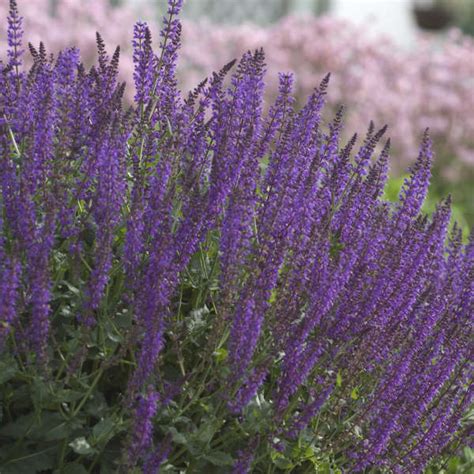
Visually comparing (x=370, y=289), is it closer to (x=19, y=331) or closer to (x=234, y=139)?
(x=234, y=139)

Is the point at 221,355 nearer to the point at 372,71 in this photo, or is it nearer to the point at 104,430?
the point at 104,430

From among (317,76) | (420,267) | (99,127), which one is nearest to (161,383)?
(99,127)

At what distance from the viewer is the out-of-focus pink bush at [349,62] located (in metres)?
13.4

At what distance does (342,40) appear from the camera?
14.2 meters

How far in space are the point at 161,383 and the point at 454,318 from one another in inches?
57.3

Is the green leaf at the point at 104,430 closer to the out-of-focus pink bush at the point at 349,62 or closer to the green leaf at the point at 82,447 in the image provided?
the green leaf at the point at 82,447

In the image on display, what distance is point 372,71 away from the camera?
14102 millimetres

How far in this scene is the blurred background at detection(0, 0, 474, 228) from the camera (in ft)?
44.0

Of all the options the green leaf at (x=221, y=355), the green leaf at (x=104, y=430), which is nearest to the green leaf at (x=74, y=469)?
the green leaf at (x=104, y=430)

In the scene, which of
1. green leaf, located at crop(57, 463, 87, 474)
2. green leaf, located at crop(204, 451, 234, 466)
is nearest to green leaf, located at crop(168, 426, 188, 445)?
green leaf, located at crop(204, 451, 234, 466)

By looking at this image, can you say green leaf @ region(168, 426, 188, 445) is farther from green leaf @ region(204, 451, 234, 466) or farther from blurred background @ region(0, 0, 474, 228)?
blurred background @ region(0, 0, 474, 228)

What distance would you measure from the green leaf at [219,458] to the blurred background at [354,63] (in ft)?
32.9

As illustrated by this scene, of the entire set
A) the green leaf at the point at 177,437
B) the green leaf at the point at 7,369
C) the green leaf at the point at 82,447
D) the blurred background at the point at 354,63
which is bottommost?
the green leaf at the point at 82,447

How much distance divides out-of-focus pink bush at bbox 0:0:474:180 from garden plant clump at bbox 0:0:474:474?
948cm
